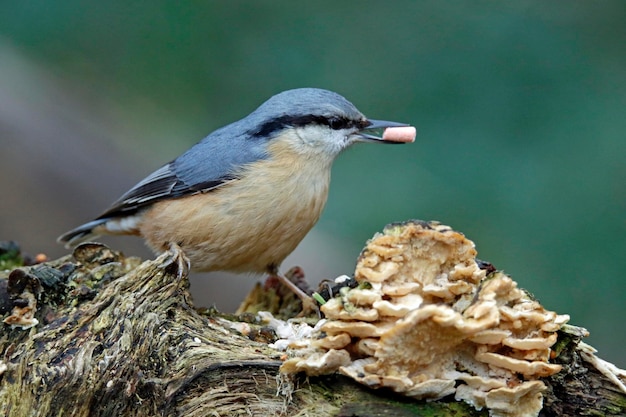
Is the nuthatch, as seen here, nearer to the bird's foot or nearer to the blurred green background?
the bird's foot

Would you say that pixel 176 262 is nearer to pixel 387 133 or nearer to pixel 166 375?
pixel 166 375

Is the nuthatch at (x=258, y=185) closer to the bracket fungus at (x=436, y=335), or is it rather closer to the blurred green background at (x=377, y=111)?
the bracket fungus at (x=436, y=335)

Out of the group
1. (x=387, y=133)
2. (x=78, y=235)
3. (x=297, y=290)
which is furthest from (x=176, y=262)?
(x=78, y=235)

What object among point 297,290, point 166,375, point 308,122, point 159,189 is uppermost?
point 308,122

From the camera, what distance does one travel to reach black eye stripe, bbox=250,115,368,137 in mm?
3389

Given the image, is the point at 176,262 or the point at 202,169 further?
the point at 202,169

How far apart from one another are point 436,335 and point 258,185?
155cm

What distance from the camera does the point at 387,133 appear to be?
132 inches

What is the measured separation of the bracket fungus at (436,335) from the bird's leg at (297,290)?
0.86 m

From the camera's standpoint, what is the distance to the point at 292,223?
127 inches

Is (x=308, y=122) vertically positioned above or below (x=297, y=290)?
above

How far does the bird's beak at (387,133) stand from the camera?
333 centimetres

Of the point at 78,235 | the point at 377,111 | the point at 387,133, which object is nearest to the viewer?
the point at 387,133

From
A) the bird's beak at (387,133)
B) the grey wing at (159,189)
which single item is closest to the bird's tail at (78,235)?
the grey wing at (159,189)
